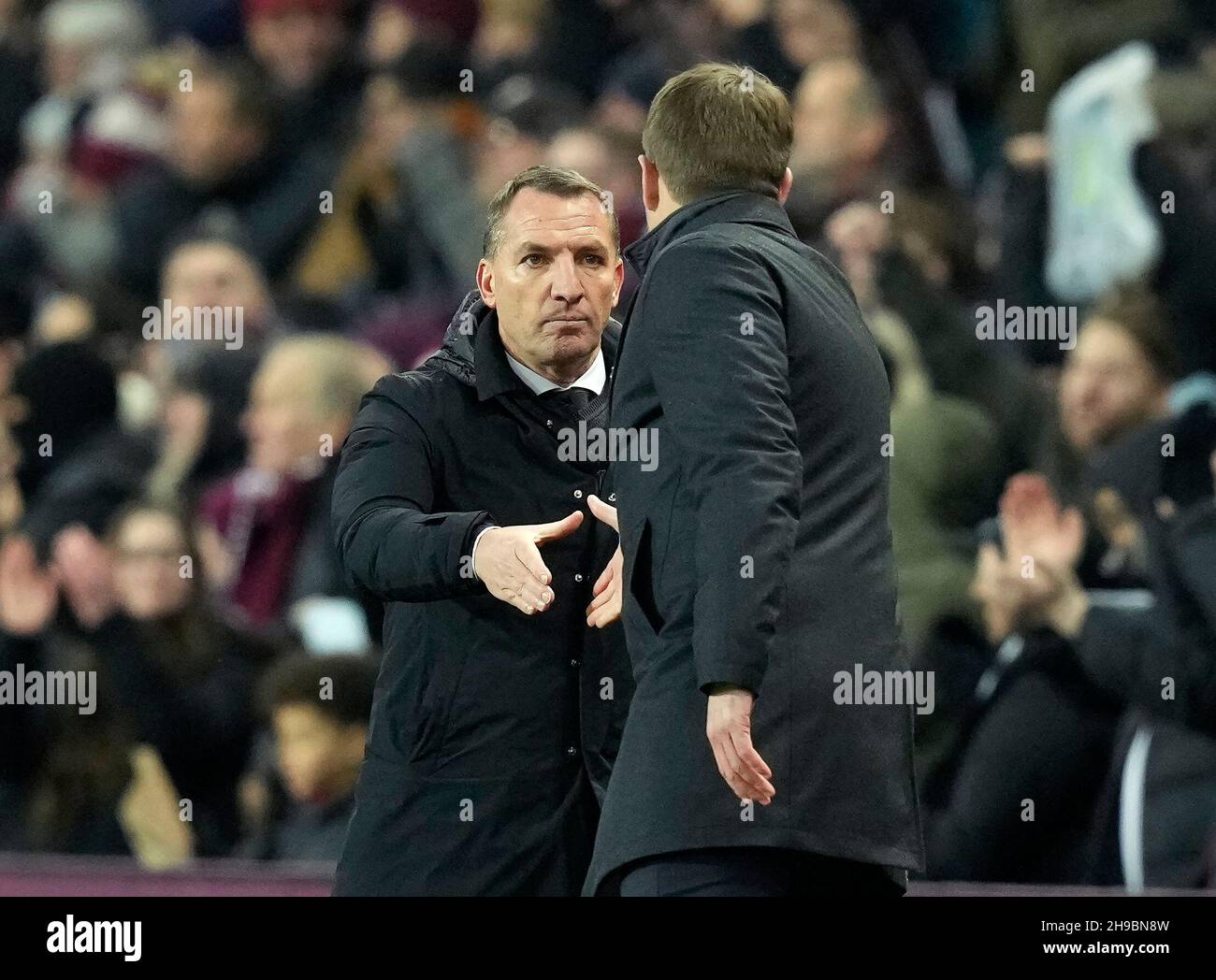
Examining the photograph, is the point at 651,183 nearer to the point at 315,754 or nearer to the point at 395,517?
the point at 395,517

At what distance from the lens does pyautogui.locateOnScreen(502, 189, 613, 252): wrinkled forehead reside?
3.10 metres

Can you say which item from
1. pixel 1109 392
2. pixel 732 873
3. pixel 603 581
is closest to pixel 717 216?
pixel 603 581

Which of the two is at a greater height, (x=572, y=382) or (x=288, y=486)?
(x=288, y=486)

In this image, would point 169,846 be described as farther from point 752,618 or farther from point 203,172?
point 752,618

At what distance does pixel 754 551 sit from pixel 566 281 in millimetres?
703

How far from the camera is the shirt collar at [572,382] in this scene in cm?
314

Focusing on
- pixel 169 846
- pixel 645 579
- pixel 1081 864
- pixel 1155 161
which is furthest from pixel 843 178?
pixel 645 579

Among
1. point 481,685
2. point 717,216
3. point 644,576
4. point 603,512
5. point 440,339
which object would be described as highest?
point 440,339

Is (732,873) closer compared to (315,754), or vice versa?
(732,873)

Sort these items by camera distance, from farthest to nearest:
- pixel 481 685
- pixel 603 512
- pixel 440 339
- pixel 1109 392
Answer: pixel 440 339, pixel 1109 392, pixel 481 685, pixel 603 512

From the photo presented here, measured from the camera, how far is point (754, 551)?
2.51 metres

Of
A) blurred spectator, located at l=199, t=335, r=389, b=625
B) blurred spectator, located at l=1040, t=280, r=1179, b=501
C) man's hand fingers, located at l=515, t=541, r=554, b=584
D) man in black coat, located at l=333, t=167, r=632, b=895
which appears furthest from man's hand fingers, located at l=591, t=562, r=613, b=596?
blurred spectator, located at l=199, t=335, r=389, b=625

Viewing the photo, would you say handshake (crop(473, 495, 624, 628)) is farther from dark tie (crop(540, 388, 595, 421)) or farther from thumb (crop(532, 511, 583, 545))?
dark tie (crop(540, 388, 595, 421))

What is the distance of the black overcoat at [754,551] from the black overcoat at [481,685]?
367 millimetres
